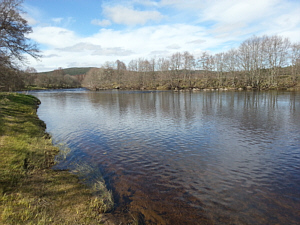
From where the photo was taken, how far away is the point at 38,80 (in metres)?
130

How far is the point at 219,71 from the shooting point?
298ft

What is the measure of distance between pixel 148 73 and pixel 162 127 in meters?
104

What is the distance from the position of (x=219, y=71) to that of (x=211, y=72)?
815 cm

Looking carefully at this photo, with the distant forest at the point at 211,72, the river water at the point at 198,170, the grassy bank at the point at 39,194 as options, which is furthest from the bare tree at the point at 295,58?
the grassy bank at the point at 39,194

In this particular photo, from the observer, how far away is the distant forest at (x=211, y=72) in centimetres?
6819

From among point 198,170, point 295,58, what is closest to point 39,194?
point 198,170

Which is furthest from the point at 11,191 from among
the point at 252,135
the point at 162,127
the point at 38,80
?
the point at 38,80

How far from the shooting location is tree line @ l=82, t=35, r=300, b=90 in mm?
68312

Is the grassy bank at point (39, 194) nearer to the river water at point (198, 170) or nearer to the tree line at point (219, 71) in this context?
the river water at point (198, 170)

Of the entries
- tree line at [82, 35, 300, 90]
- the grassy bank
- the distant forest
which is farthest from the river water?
tree line at [82, 35, 300, 90]

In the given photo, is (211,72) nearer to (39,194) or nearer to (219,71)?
(219,71)

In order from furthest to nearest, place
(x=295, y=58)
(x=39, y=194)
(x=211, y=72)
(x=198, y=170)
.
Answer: (x=211, y=72)
(x=295, y=58)
(x=198, y=170)
(x=39, y=194)

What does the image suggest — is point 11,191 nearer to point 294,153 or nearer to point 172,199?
point 172,199

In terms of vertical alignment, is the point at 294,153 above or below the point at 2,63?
below
